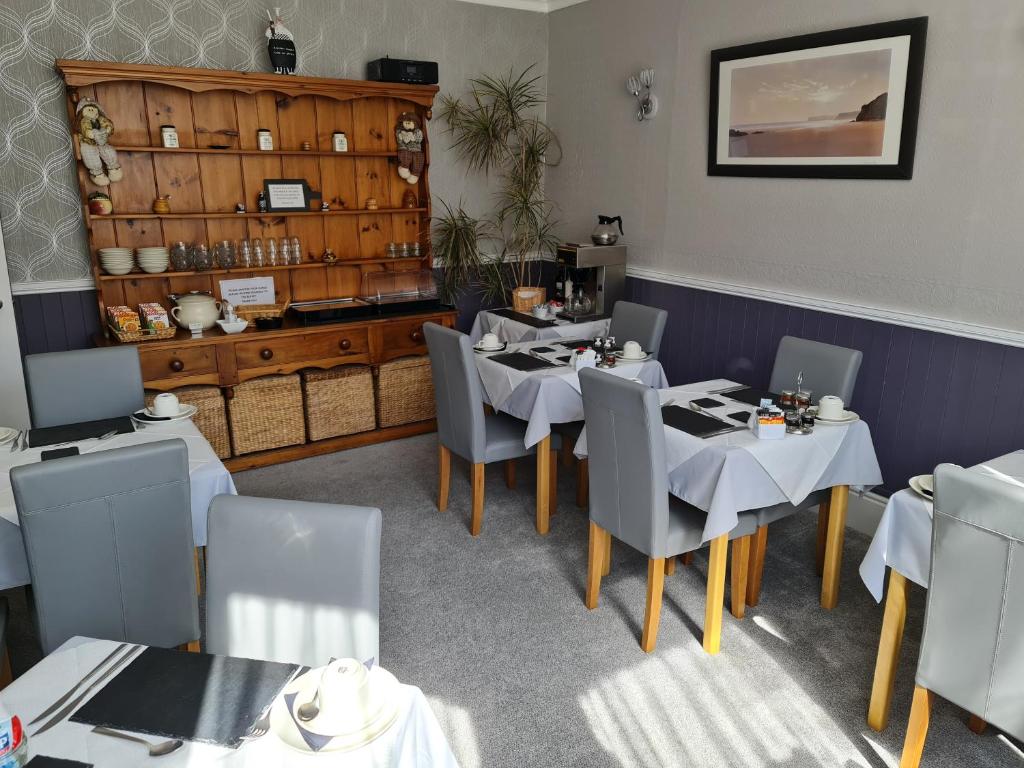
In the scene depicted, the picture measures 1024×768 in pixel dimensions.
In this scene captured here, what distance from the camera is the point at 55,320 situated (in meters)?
3.97

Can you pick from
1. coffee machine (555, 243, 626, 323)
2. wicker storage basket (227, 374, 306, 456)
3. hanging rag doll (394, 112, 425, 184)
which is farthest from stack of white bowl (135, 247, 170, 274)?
coffee machine (555, 243, 626, 323)

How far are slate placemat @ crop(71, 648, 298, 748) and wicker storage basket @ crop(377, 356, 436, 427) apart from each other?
122 inches

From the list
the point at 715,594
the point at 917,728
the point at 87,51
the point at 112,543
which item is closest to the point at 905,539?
the point at 917,728

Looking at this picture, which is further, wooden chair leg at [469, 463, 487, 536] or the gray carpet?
wooden chair leg at [469, 463, 487, 536]

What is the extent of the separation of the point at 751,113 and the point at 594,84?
1349 millimetres

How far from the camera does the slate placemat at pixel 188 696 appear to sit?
1256mm

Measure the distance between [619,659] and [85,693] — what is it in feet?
5.51

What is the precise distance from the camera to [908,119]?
3.13 metres

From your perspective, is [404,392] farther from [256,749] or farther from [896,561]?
[256,749]

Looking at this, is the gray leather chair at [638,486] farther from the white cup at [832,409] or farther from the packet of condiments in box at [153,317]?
the packet of condiments in box at [153,317]

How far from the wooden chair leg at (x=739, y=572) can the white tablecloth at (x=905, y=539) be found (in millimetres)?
563

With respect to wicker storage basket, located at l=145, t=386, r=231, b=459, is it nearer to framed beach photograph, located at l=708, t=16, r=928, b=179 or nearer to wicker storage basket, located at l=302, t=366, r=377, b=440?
wicker storage basket, located at l=302, t=366, r=377, b=440

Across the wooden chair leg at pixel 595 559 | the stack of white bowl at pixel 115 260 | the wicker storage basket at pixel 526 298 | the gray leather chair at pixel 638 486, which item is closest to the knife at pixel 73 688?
the gray leather chair at pixel 638 486

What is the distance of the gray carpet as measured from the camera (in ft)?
7.07
